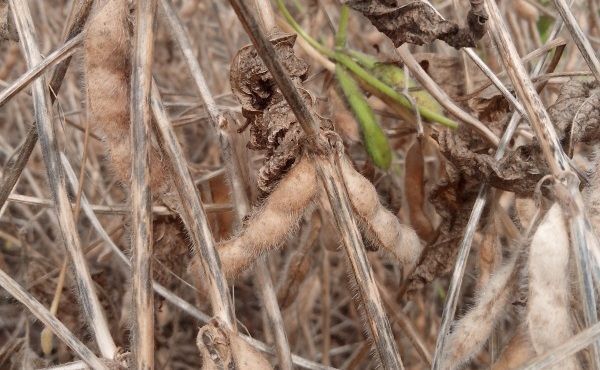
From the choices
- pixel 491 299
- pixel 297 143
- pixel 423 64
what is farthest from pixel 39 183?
pixel 491 299

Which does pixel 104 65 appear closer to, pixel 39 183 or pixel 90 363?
pixel 90 363

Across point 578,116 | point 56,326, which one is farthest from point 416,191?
point 56,326

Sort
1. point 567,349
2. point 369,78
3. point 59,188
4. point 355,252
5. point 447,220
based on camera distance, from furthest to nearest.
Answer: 1. point 369,78
2. point 447,220
3. point 59,188
4. point 355,252
5. point 567,349

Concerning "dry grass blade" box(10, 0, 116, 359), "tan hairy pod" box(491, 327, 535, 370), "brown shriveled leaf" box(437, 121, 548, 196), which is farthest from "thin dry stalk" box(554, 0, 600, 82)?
"dry grass blade" box(10, 0, 116, 359)

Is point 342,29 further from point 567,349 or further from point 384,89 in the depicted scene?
point 567,349

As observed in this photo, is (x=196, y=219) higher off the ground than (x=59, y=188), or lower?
lower

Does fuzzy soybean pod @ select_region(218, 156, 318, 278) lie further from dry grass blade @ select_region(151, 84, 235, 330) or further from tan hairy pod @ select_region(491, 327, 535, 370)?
tan hairy pod @ select_region(491, 327, 535, 370)
